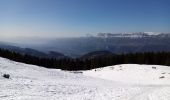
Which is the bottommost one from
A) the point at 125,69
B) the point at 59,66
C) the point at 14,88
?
the point at 59,66

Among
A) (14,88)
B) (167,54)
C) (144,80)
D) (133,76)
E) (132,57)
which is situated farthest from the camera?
(132,57)

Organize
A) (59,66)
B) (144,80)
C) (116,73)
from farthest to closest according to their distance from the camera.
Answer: (59,66), (116,73), (144,80)

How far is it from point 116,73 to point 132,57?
52736 millimetres

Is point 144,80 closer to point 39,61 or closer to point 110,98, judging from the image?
point 110,98

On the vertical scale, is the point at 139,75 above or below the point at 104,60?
above

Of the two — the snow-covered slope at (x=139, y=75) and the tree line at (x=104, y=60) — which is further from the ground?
the snow-covered slope at (x=139, y=75)

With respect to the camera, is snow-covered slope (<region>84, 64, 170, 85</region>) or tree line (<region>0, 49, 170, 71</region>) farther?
tree line (<region>0, 49, 170, 71</region>)

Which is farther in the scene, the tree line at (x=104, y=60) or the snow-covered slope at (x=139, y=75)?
the tree line at (x=104, y=60)

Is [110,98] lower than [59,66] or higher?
higher

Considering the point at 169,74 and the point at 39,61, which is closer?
the point at 169,74

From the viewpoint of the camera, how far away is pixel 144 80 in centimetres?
4447

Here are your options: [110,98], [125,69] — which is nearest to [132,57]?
[125,69]

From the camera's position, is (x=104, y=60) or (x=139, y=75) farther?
(x=104, y=60)

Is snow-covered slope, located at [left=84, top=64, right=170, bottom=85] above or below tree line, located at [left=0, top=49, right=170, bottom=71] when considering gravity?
above
